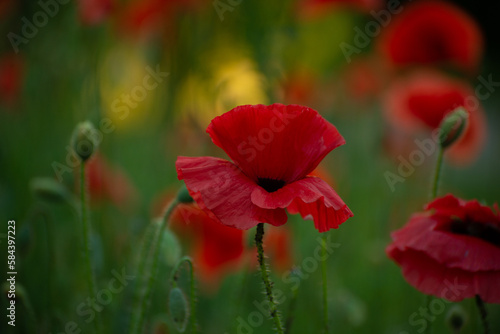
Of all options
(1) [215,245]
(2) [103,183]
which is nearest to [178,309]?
(1) [215,245]

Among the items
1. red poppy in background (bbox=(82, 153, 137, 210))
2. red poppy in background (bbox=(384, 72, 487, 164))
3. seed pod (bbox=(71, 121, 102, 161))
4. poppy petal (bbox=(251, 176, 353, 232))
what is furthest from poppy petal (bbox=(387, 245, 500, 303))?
red poppy in background (bbox=(82, 153, 137, 210))

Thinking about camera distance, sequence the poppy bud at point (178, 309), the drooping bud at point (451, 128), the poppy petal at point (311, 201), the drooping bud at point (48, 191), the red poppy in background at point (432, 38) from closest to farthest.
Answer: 1. the poppy petal at point (311, 201)
2. the poppy bud at point (178, 309)
3. the drooping bud at point (451, 128)
4. the drooping bud at point (48, 191)
5. the red poppy in background at point (432, 38)

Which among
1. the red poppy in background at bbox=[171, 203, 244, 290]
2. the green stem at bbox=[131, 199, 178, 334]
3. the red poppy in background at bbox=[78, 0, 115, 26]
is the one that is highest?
the red poppy in background at bbox=[78, 0, 115, 26]

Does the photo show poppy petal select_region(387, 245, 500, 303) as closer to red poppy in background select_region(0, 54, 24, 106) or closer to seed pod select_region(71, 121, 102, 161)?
seed pod select_region(71, 121, 102, 161)

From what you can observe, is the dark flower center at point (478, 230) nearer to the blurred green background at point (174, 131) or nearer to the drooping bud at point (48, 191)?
the blurred green background at point (174, 131)

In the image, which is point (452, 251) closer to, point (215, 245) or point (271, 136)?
point (271, 136)

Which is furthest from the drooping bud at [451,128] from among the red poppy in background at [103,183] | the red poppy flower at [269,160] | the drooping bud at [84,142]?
the red poppy in background at [103,183]
